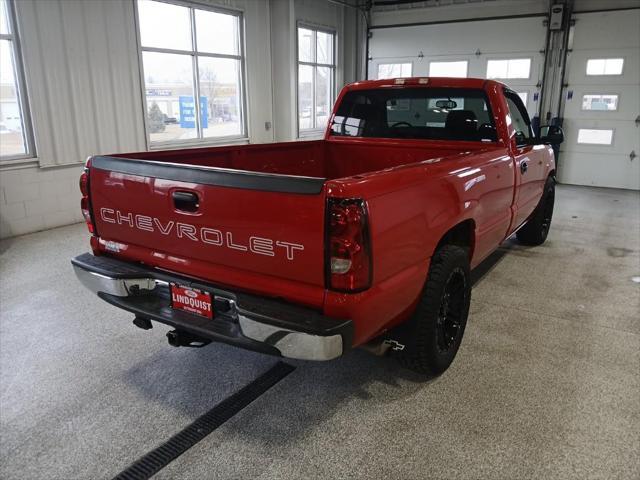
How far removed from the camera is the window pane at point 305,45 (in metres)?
10.8

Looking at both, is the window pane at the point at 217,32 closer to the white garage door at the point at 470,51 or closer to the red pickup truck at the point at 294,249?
the white garage door at the point at 470,51

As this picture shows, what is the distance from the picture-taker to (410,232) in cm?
215

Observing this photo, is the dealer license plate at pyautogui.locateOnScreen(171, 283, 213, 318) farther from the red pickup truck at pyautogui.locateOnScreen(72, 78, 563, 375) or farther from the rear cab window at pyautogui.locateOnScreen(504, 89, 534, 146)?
the rear cab window at pyautogui.locateOnScreen(504, 89, 534, 146)

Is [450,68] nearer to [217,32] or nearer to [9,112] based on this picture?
[217,32]

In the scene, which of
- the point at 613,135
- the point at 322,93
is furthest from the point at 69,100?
the point at 613,135

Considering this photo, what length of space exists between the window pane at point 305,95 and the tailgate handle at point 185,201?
907 cm

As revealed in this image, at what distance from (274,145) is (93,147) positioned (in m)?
4.17

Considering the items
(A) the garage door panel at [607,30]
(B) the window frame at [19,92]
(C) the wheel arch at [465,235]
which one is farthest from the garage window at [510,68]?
(B) the window frame at [19,92]

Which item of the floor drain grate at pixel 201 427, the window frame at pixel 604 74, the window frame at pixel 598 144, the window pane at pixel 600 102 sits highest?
the window frame at pixel 604 74

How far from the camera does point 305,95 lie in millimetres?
11430

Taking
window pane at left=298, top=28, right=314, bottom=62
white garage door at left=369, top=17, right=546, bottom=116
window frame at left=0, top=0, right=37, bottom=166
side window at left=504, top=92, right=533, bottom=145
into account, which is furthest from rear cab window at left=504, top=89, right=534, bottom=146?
window pane at left=298, top=28, right=314, bottom=62

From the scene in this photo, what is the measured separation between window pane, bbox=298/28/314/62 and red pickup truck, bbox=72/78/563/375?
8.23m

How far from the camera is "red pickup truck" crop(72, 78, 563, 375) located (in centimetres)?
189

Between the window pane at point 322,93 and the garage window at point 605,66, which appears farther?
the window pane at point 322,93
